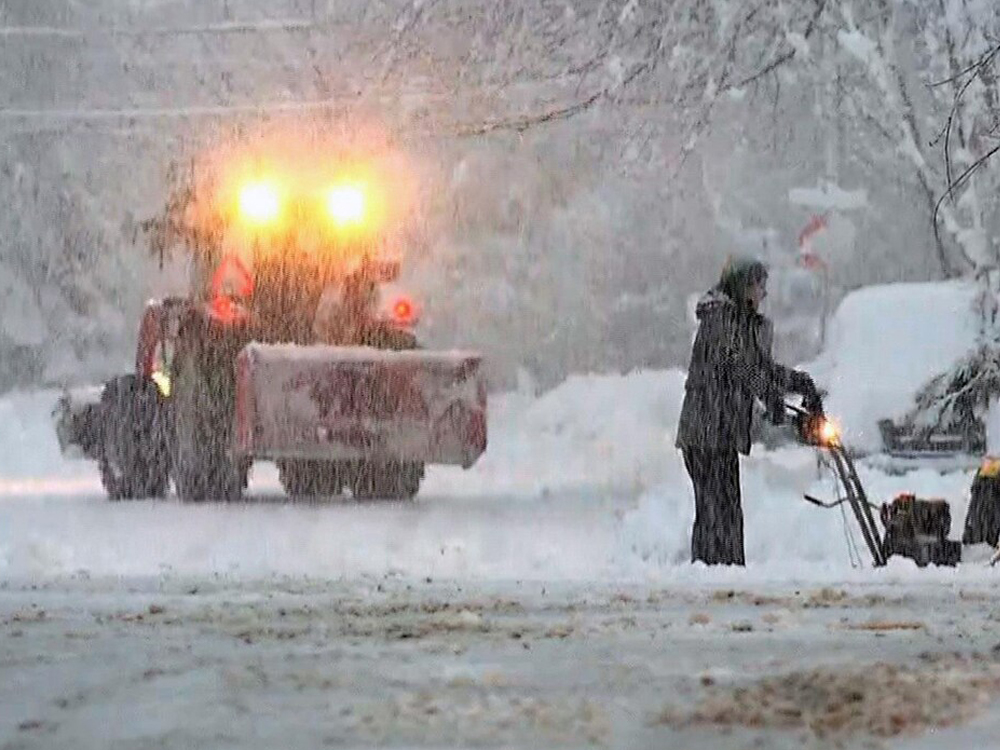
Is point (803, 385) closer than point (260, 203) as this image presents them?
Yes

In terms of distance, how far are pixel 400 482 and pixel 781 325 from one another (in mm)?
21819

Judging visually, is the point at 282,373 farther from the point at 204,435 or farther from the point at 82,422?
the point at 82,422

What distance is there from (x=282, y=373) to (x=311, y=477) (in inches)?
86.6

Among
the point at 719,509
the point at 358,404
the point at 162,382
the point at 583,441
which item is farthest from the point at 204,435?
the point at 583,441

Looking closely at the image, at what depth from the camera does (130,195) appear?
37031 mm

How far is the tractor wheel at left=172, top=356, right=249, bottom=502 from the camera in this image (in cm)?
1552

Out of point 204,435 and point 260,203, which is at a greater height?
point 260,203

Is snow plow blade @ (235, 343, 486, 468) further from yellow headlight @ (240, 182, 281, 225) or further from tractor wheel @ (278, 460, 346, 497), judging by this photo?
yellow headlight @ (240, 182, 281, 225)

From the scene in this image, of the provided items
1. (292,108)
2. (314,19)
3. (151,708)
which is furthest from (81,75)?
(151,708)

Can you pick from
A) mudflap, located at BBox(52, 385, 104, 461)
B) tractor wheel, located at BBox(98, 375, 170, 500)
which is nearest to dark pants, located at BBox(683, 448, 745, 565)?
tractor wheel, located at BBox(98, 375, 170, 500)

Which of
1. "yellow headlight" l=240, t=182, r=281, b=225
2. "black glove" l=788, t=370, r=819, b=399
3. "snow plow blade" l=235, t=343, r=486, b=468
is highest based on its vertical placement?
"yellow headlight" l=240, t=182, r=281, b=225

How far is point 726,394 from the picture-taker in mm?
9789

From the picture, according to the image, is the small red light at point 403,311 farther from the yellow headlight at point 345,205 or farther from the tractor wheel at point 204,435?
the tractor wheel at point 204,435

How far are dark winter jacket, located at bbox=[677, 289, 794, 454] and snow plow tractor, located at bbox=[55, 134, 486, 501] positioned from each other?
5.32m
